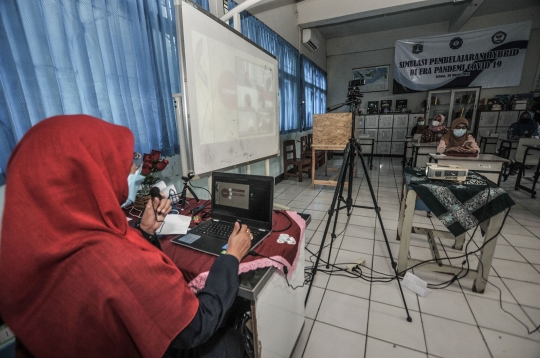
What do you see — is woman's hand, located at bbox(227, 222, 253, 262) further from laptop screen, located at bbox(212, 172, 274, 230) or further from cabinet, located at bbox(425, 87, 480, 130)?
cabinet, located at bbox(425, 87, 480, 130)

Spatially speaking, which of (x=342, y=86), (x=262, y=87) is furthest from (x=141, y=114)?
(x=342, y=86)

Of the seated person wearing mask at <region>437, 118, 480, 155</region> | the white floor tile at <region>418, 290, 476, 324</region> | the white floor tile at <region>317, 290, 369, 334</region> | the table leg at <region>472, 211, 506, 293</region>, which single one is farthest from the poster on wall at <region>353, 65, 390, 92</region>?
the white floor tile at <region>317, 290, 369, 334</region>

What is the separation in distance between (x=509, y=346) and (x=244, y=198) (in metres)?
1.60

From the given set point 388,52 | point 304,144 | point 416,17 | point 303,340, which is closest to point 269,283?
point 303,340

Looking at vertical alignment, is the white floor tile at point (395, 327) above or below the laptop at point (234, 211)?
below

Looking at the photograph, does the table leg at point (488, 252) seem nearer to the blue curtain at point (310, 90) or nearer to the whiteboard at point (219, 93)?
the whiteboard at point (219, 93)

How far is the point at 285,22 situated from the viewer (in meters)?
4.23

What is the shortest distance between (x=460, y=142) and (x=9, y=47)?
4212 millimetres

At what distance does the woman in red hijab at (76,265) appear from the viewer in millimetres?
439

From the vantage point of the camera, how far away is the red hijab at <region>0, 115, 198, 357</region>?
1.44 feet

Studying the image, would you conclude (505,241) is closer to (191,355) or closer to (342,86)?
(191,355)

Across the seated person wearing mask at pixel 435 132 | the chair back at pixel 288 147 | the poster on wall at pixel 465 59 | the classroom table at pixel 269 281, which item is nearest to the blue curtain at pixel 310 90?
the chair back at pixel 288 147

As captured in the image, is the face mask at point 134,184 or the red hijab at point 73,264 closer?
the red hijab at point 73,264

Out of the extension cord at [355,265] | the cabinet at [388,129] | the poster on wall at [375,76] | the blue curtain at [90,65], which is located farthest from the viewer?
the poster on wall at [375,76]
